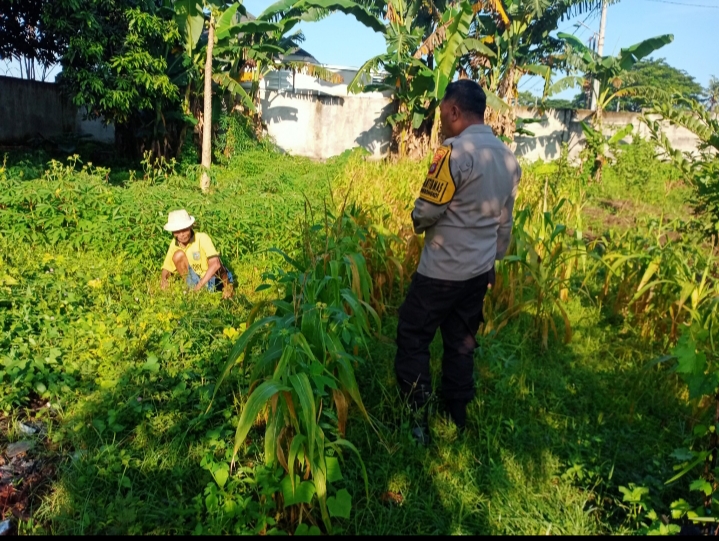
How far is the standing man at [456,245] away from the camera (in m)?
2.78

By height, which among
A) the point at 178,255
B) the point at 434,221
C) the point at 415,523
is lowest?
Answer: the point at 415,523

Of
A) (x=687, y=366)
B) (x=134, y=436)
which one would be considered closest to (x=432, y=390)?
(x=687, y=366)

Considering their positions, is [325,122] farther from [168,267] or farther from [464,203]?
[464,203]

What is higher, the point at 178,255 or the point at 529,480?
the point at 178,255

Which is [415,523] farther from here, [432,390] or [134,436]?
[134,436]

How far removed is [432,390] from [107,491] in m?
1.69

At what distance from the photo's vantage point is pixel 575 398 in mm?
3475

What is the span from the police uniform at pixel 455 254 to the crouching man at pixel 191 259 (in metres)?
2.06

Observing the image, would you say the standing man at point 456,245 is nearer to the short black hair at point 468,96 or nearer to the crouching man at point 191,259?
the short black hair at point 468,96

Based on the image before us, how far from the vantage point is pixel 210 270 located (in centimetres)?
453

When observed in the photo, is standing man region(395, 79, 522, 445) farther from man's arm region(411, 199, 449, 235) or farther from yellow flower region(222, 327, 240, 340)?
yellow flower region(222, 327, 240, 340)

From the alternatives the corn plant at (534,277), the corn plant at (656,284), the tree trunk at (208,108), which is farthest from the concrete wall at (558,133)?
the corn plant at (534,277)

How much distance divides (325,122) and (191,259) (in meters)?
11.2

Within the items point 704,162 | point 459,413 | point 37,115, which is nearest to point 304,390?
point 459,413
